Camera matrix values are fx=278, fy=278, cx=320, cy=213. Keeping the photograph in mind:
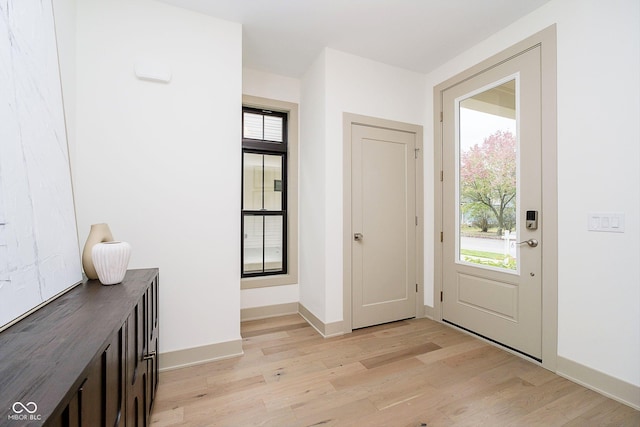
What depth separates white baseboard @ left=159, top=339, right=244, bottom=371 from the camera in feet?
6.95

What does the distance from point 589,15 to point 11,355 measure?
133 inches

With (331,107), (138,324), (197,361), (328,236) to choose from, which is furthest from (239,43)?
(197,361)

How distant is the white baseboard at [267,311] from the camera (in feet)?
10.3

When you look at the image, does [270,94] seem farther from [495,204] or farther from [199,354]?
[199,354]

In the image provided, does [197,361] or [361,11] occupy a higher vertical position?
[361,11]

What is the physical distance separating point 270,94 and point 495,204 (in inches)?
105

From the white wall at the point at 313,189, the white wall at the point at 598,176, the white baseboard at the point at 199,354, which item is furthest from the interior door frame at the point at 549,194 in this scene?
the white baseboard at the point at 199,354

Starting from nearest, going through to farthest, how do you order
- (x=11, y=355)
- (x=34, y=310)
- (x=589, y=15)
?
(x=11, y=355) < (x=34, y=310) < (x=589, y=15)

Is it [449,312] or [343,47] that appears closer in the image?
[343,47]

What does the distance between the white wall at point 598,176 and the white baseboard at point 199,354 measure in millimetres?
2519

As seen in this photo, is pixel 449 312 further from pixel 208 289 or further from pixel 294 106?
pixel 294 106

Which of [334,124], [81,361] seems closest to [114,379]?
[81,361]

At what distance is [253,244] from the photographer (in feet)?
10.9

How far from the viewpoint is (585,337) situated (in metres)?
1.92
